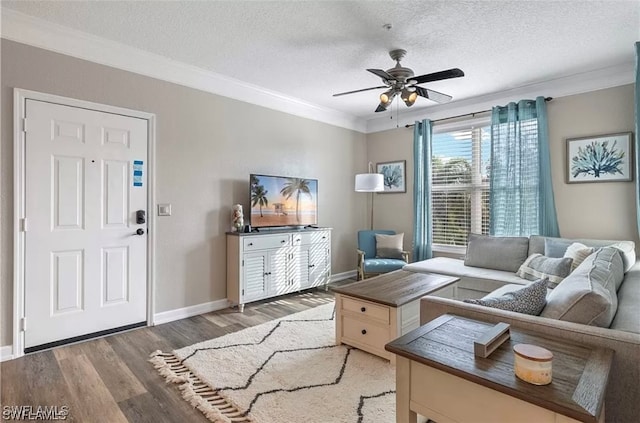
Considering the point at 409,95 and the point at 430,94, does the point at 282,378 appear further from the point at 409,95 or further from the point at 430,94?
the point at 430,94

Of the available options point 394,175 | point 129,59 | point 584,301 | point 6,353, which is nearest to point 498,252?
point 394,175

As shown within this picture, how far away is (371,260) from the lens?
4.52 meters

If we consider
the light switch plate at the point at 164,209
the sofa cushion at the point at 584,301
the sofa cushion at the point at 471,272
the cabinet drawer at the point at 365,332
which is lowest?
the cabinet drawer at the point at 365,332

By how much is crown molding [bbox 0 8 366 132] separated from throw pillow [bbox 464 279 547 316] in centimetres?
345

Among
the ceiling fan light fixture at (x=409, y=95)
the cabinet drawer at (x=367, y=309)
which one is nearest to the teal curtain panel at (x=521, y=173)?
the ceiling fan light fixture at (x=409, y=95)

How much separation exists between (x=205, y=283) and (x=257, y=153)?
5.63 feet

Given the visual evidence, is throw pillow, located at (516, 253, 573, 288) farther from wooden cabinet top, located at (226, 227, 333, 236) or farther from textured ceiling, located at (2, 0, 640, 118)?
wooden cabinet top, located at (226, 227, 333, 236)

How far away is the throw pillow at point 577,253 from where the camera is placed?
9.30ft

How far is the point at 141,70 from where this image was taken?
10.3 ft

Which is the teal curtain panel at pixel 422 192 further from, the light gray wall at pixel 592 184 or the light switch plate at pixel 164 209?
the light switch plate at pixel 164 209

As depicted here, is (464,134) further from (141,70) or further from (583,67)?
(141,70)

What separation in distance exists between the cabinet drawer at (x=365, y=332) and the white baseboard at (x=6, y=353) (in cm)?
260

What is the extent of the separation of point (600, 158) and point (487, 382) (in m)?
3.72

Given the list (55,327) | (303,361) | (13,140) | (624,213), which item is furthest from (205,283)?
(624,213)
